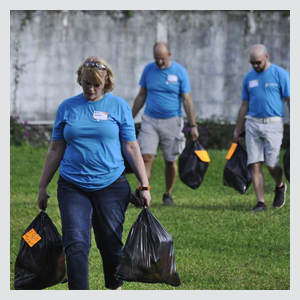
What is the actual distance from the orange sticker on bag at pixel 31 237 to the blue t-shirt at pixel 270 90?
15.8 feet

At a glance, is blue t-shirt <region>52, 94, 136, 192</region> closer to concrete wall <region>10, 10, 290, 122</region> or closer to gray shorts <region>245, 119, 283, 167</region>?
gray shorts <region>245, 119, 283, 167</region>

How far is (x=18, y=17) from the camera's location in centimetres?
1484

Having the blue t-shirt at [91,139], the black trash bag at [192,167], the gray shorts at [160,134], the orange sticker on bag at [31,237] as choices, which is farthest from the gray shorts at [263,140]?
the orange sticker on bag at [31,237]

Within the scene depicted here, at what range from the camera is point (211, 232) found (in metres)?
8.41

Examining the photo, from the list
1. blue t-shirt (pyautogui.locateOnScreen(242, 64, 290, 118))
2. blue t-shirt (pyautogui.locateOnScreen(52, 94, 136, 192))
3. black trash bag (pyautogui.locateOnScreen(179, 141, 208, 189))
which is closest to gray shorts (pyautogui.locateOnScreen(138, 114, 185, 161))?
black trash bag (pyautogui.locateOnScreen(179, 141, 208, 189))

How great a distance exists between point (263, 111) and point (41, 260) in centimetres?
486

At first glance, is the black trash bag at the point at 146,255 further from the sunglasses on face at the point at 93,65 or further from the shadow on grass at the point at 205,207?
the shadow on grass at the point at 205,207

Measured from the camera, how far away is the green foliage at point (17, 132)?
1451 centimetres

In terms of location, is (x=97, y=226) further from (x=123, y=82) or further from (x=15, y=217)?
(x=123, y=82)

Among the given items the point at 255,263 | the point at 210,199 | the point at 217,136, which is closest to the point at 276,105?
the point at 210,199

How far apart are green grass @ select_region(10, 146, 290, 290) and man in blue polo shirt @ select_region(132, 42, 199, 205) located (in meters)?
0.87

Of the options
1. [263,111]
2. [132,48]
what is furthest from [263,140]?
[132,48]

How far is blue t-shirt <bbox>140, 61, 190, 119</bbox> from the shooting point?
388 inches

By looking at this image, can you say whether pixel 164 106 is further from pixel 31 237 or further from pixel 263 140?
pixel 31 237
